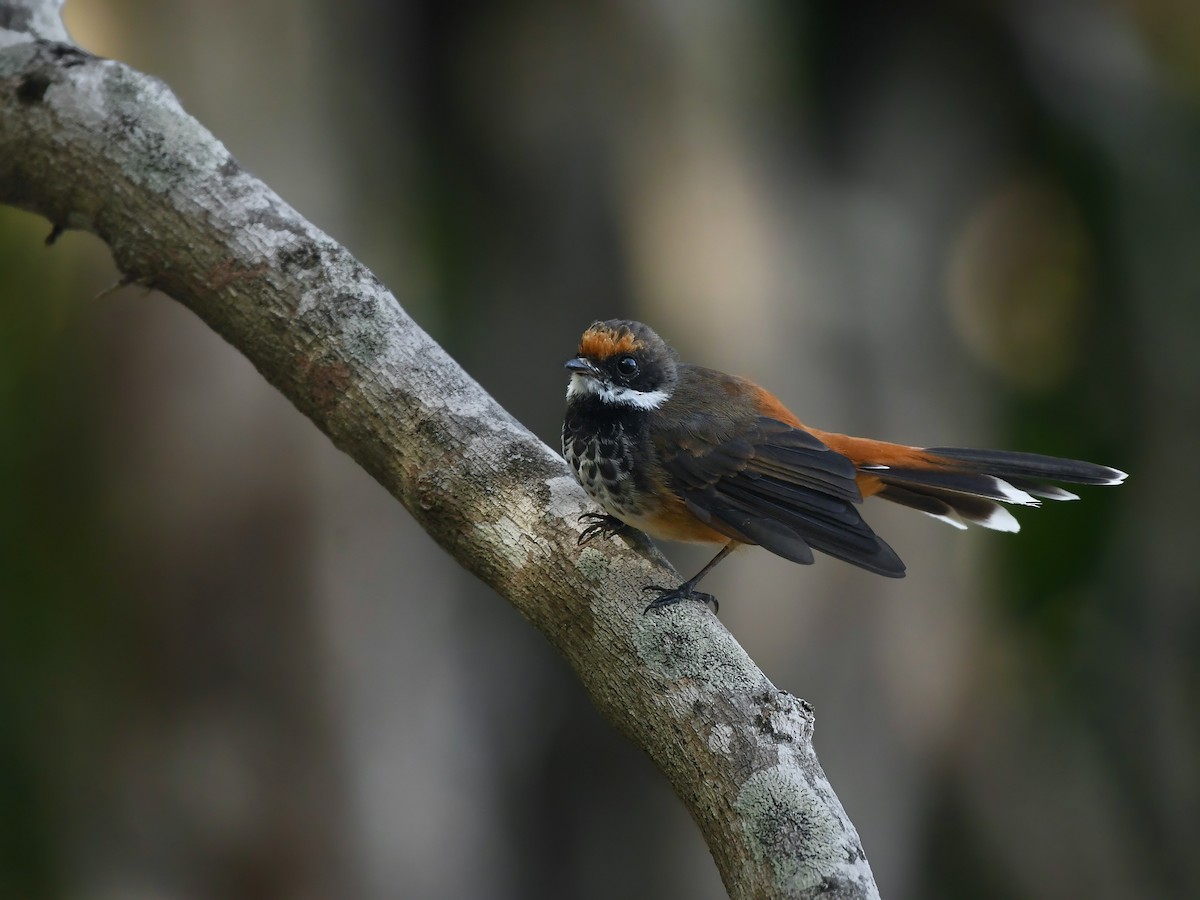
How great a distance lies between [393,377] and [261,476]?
4.12m

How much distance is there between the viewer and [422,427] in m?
3.01

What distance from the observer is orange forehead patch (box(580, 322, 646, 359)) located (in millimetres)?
3705

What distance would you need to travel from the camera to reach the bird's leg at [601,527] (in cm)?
301

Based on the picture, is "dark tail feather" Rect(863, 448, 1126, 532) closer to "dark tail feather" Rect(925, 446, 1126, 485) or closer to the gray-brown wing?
"dark tail feather" Rect(925, 446, 1126, 485)

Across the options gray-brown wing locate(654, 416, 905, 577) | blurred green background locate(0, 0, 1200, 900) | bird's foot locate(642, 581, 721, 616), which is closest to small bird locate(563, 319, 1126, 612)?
gray-brown wing locate(654, 416, 905, 577)

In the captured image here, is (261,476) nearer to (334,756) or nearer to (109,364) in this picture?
(109,364)

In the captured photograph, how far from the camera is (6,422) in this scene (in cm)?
764

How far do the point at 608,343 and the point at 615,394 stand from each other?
0.53 feet

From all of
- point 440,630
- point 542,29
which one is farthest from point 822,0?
point 440,630

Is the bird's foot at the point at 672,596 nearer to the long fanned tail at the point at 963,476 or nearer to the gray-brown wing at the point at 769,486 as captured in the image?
the gray-brown wing at the point at 769,486

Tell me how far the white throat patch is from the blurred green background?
364 centimetres

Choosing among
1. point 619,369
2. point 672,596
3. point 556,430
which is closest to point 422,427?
point 672,596

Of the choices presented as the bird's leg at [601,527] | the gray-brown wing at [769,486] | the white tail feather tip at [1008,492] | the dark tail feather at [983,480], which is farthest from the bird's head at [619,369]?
the white tail feather tip at [1008,492]

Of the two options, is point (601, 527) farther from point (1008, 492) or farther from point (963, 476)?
point (1008, 492)
